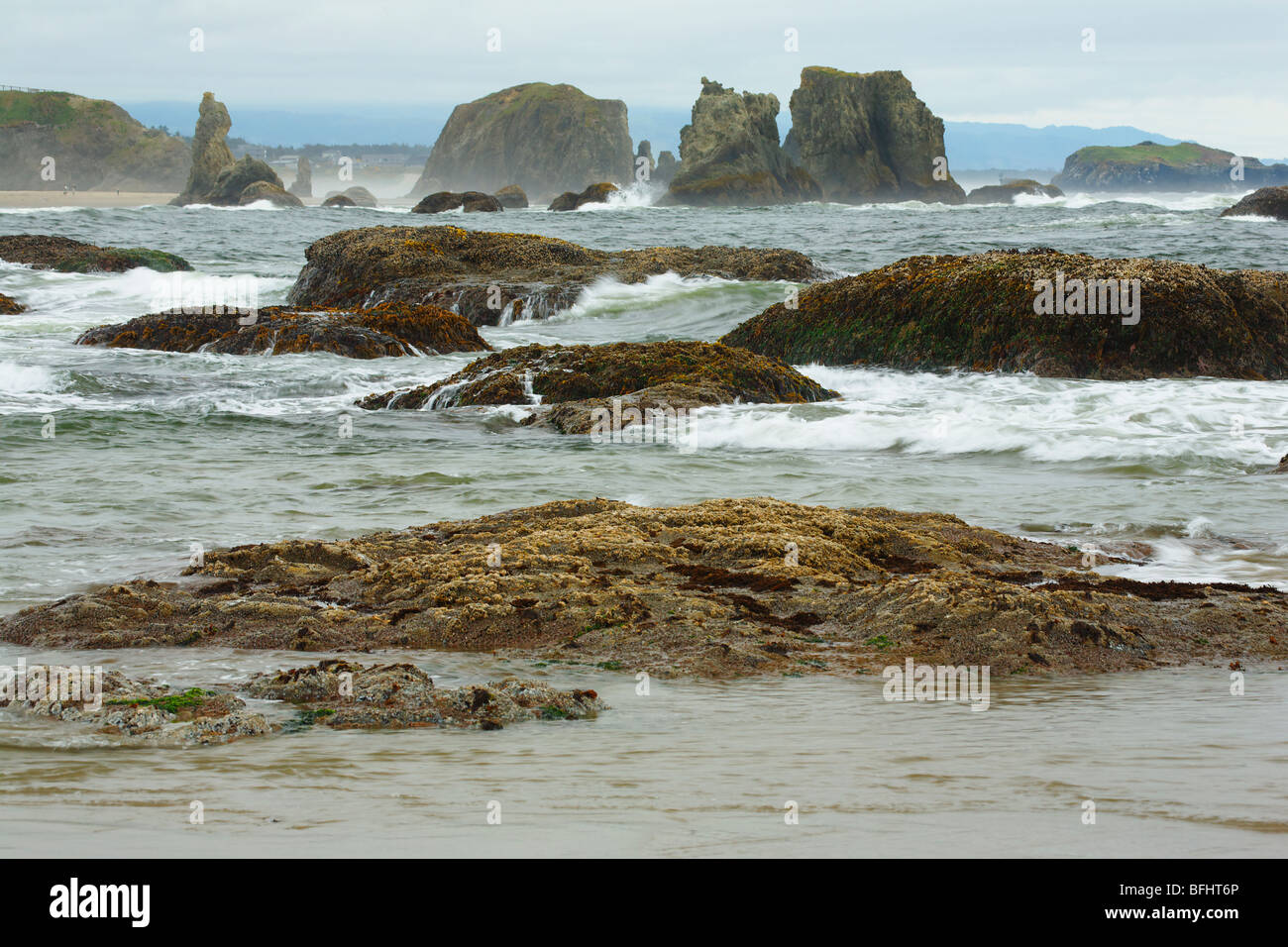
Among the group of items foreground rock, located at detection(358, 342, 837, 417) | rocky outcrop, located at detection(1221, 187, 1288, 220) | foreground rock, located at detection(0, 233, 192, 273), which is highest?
rocky outcrop, located at detection(1221, 187, 1288, 220)

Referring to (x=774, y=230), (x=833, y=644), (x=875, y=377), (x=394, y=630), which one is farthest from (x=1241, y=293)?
(x=774, y=230)

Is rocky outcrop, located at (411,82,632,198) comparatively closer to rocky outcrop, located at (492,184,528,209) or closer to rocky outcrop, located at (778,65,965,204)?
rocky outcrop, located at (778,65,965,204)

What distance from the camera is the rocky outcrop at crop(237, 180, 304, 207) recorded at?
9169 cm

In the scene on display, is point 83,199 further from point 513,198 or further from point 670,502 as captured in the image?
point 670,502

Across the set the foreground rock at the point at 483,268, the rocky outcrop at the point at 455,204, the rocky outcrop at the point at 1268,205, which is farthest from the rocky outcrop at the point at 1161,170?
the foreground rock at the point at 483,268

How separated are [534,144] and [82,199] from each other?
70.9 meters

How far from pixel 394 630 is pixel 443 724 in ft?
4.51

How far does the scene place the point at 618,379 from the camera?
1266cm

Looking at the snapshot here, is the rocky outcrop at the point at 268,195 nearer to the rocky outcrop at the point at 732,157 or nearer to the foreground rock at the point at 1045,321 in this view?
the rocky outcrop at the point at 732,157

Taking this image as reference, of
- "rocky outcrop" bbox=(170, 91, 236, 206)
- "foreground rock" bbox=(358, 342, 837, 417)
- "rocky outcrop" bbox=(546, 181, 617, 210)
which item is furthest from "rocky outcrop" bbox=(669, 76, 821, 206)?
"foreground rock" bbox=(358, 342, 837, 417)

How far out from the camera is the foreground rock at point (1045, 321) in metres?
13.8

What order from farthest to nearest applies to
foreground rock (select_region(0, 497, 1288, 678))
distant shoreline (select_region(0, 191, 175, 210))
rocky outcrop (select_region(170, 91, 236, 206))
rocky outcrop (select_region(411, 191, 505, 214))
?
rocky outcrop (select_region(170, 91, 236, 206))
distant shoreline (select_region(0, 191, 175, 210))
rocky outcrop (select_region(411, 191, 505, 214))
foreground rock (select_region(0, 497, 1288, 678))

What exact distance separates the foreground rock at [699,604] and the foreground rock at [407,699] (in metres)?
0.69

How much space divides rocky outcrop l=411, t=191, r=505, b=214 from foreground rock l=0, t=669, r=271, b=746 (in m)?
75.4
